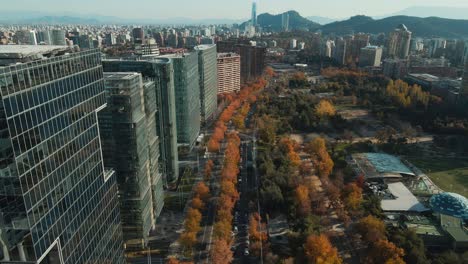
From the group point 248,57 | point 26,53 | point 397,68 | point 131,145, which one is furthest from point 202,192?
point 397,68

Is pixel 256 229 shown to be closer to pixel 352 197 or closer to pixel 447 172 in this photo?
pixel 352 197

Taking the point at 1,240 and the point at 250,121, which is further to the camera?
the point at 250,121

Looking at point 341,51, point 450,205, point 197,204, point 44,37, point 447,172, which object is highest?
point 44,37

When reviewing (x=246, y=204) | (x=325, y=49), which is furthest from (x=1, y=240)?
(x=325, y=49)

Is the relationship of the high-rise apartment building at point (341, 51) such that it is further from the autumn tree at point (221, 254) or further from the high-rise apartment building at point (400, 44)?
the autumn tree at point (221, 254)

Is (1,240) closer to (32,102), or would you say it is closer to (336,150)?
(32,102)

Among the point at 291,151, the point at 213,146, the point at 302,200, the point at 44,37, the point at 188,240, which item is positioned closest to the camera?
the point at 188,240
